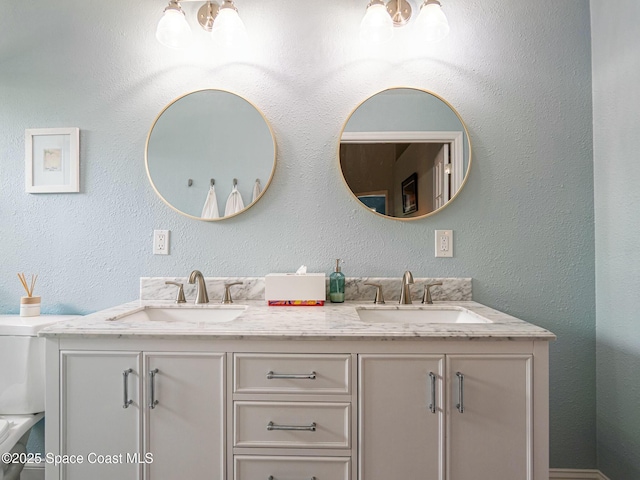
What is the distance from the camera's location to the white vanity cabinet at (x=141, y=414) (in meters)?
1.23

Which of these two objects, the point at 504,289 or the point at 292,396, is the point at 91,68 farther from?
the point at 504,289

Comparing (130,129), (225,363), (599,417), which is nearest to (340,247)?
(225,363)

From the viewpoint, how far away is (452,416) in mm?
1206

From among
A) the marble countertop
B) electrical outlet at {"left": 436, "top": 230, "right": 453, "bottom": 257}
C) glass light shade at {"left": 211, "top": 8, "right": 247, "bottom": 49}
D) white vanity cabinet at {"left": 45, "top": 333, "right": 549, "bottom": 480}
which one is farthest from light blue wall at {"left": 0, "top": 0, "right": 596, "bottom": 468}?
white vanity cabinet at {"left": 45, "top": 333, "right": 549, "bottom": 480}

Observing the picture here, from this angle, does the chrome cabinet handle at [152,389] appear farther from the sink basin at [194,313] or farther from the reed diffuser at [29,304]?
the reed diffuser at [29,304]

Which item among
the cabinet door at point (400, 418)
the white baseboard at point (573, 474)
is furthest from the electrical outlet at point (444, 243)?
the white baseboard at point (573, 474)

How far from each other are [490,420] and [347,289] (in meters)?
0.78

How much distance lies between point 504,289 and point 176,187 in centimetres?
161

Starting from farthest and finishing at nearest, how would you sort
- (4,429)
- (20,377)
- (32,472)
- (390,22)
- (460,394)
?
1. (32,472)
2. (390,22)
3. (20,377)
4. (4,429)
5. (460,394)

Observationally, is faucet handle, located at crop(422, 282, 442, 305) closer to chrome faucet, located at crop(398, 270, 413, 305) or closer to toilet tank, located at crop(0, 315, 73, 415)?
chrome faucet, located at crop(398, 270, 413, 305)

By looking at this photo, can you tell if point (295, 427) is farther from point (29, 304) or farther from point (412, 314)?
point (29, 304)

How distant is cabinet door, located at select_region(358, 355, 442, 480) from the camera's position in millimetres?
1211

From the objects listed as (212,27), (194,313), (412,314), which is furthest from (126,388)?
(212,27)

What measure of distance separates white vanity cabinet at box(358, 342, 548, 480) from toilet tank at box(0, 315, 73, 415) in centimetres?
135
